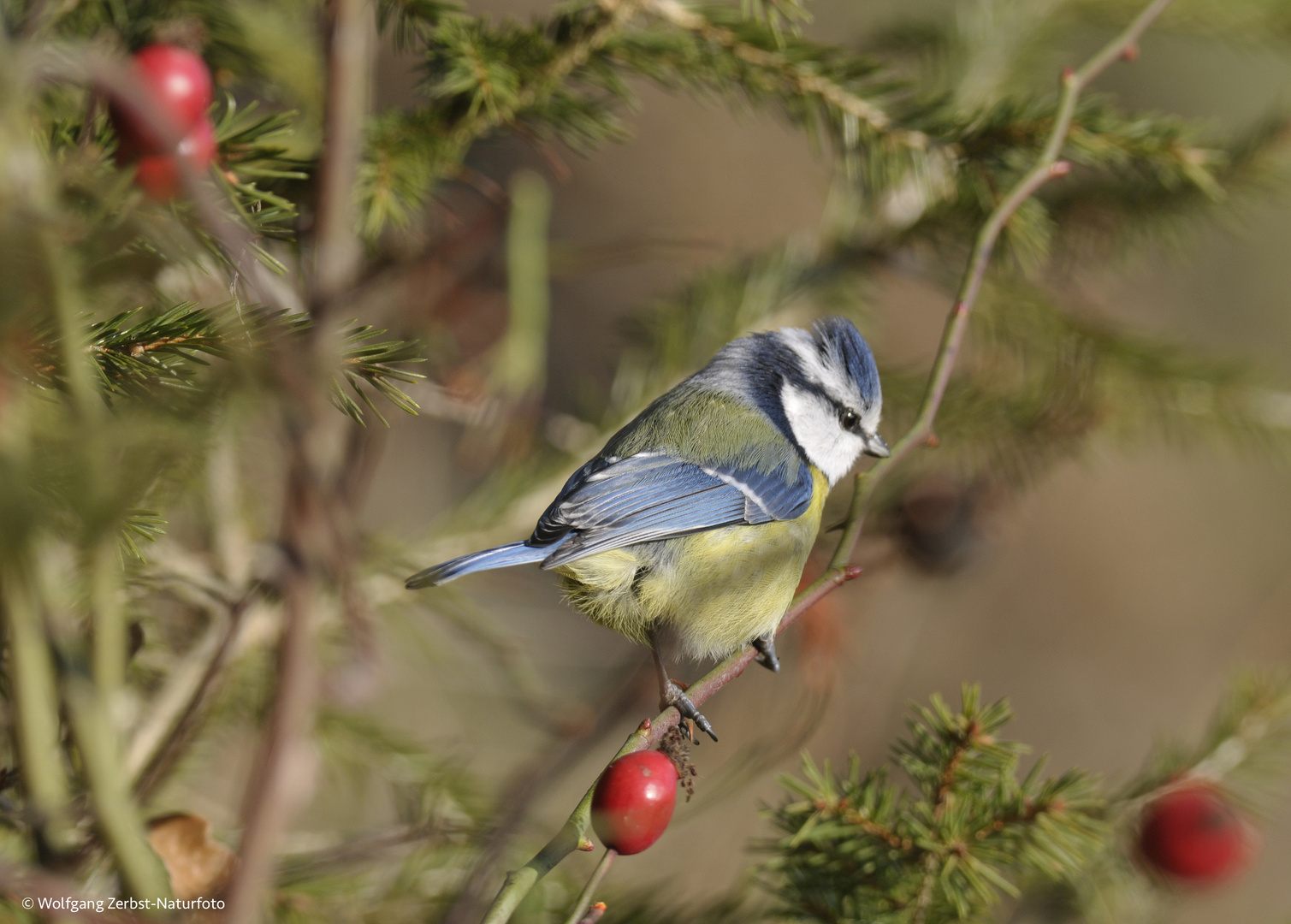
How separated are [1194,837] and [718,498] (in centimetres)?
52

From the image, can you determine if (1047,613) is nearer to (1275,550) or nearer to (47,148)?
(1275,550)

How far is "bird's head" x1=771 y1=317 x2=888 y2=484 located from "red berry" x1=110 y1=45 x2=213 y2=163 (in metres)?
0.59

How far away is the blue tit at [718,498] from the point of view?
867mm

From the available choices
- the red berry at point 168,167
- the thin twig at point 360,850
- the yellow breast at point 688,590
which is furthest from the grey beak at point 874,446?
the red berry at point 168,167

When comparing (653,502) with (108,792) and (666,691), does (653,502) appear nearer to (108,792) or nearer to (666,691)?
(666,691)

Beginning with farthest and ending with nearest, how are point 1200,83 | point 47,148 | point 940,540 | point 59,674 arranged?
point 1200,83 → point 940,540 → point 47,148 → point 59,674

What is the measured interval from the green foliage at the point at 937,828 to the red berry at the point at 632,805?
110 mm

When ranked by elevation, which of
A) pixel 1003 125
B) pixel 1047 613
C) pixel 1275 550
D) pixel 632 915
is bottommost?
pixel 1047 613

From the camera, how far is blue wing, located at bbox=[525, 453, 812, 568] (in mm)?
857

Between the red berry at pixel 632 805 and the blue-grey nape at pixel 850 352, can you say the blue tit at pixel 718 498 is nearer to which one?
the blue-grey nape at pixel 850 352

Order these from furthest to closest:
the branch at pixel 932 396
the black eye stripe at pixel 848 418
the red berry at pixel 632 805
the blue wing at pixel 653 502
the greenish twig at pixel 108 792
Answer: the black eye stripe at pixel 848 418
the blue wing at pixel 653 502
the branch at pixel 932 396
the red berry at pixel 632 805
the greenish twig at pixel 108 792

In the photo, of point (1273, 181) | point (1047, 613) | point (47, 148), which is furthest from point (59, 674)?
point (1047, 613)

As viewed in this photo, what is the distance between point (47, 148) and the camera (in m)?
0.51

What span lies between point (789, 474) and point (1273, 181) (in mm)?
A: 592
